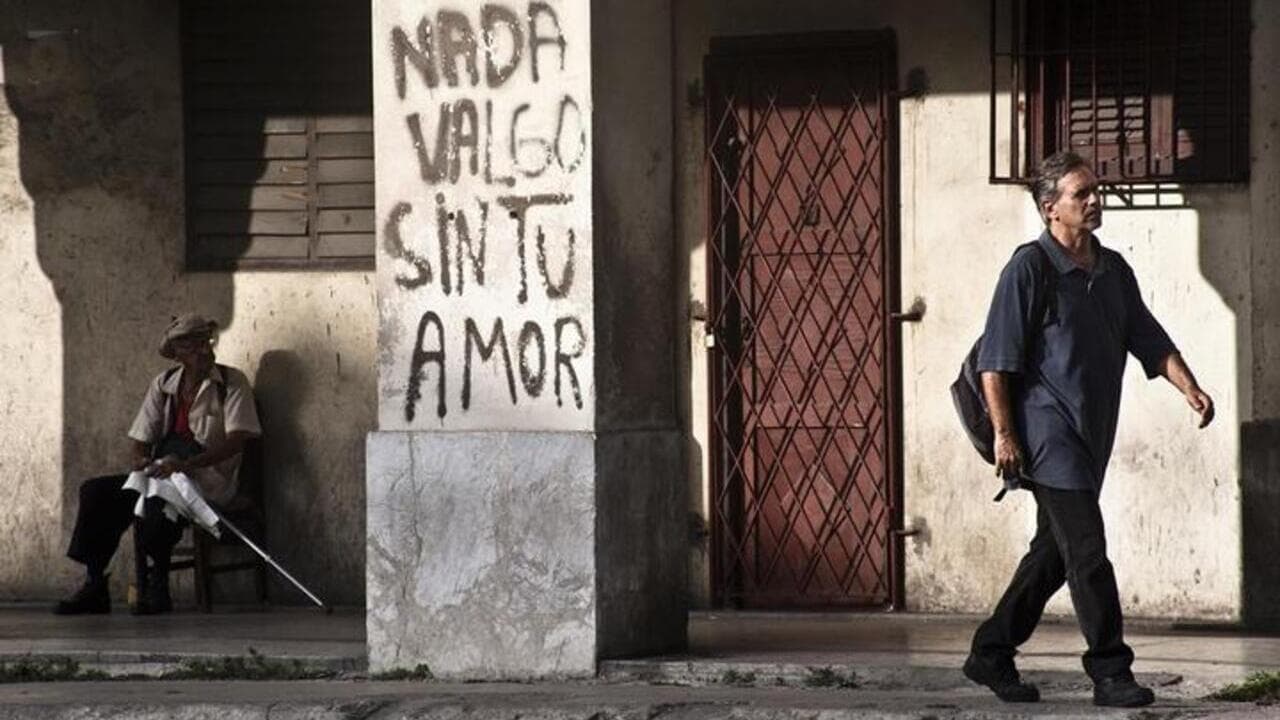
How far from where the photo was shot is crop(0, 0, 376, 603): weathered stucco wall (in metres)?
13.3

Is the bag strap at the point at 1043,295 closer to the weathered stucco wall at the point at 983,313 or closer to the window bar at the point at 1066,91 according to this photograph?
the weathered stucco wall at the point at 983,313

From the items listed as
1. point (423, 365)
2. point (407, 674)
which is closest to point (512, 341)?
point (423, 365)

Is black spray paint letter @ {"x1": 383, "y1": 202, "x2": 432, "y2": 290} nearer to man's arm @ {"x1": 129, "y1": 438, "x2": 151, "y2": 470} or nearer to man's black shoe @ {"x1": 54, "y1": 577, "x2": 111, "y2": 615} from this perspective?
man's arm @ {"x1": 129, "y1": 438, "x2": 151, "y2": 470}

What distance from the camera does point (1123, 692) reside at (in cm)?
918

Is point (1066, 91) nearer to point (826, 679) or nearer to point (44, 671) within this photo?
point (826, 679)

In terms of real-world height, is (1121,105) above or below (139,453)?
above

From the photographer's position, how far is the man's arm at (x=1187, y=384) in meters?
9.13

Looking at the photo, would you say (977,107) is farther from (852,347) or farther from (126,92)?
(126,92)

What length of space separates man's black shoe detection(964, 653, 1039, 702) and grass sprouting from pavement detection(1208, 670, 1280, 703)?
674 mm

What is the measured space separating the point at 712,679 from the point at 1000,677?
4.48ft

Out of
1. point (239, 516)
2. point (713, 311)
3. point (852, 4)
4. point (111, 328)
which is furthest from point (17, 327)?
point (852, 4)

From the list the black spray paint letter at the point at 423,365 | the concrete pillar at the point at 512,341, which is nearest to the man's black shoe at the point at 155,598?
the concrete pillar at the point at 512,341

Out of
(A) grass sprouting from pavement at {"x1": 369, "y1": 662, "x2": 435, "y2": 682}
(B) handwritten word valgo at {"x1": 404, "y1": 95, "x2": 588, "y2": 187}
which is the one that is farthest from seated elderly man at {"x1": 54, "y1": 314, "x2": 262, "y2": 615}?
(B) handwritten word valgo at {"x1": 404, "y1": 95, "x2": 588, "y2": 187}

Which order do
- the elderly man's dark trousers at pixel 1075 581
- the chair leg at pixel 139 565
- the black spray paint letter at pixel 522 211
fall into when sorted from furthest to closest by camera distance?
the chair leg at pixel 139 565
the black spray paint letter at pixel 522 211
the elderly man's dark trousers at pixel 1075 581
